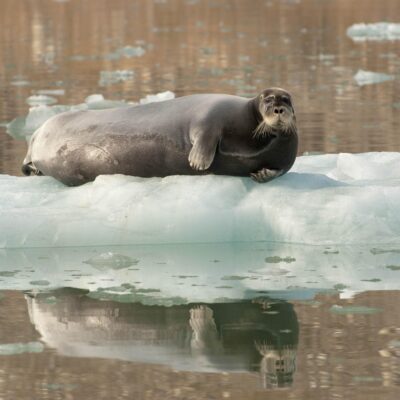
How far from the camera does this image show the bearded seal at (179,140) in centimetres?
708

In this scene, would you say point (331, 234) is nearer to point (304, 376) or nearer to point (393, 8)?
point (304, 376)

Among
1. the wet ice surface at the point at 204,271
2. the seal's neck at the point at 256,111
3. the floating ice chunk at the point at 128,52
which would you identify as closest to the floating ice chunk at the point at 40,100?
the floating ice chunk at the point at 128,52

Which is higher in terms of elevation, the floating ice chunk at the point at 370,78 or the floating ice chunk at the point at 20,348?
the floating ice chunk at the point at 20,348

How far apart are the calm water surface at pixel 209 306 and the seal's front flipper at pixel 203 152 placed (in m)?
1.17

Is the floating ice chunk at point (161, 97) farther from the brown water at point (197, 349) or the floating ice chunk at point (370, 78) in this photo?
the brown water at point (197, 349)

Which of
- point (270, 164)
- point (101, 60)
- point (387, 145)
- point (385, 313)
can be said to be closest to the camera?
point (385, 313)

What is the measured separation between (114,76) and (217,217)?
404 inches

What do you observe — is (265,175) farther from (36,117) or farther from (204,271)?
(36,117)

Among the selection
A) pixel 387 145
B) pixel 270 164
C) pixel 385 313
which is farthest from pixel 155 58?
pixel 385 313

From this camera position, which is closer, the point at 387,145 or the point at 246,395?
the point at 246,395

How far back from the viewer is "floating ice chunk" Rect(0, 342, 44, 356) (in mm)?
4720

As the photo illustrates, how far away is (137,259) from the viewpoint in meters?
6.39

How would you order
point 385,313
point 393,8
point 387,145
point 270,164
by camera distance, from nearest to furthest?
point 385,313
point 270,164
point 387,145
point 393,8

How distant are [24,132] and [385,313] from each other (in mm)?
6639
